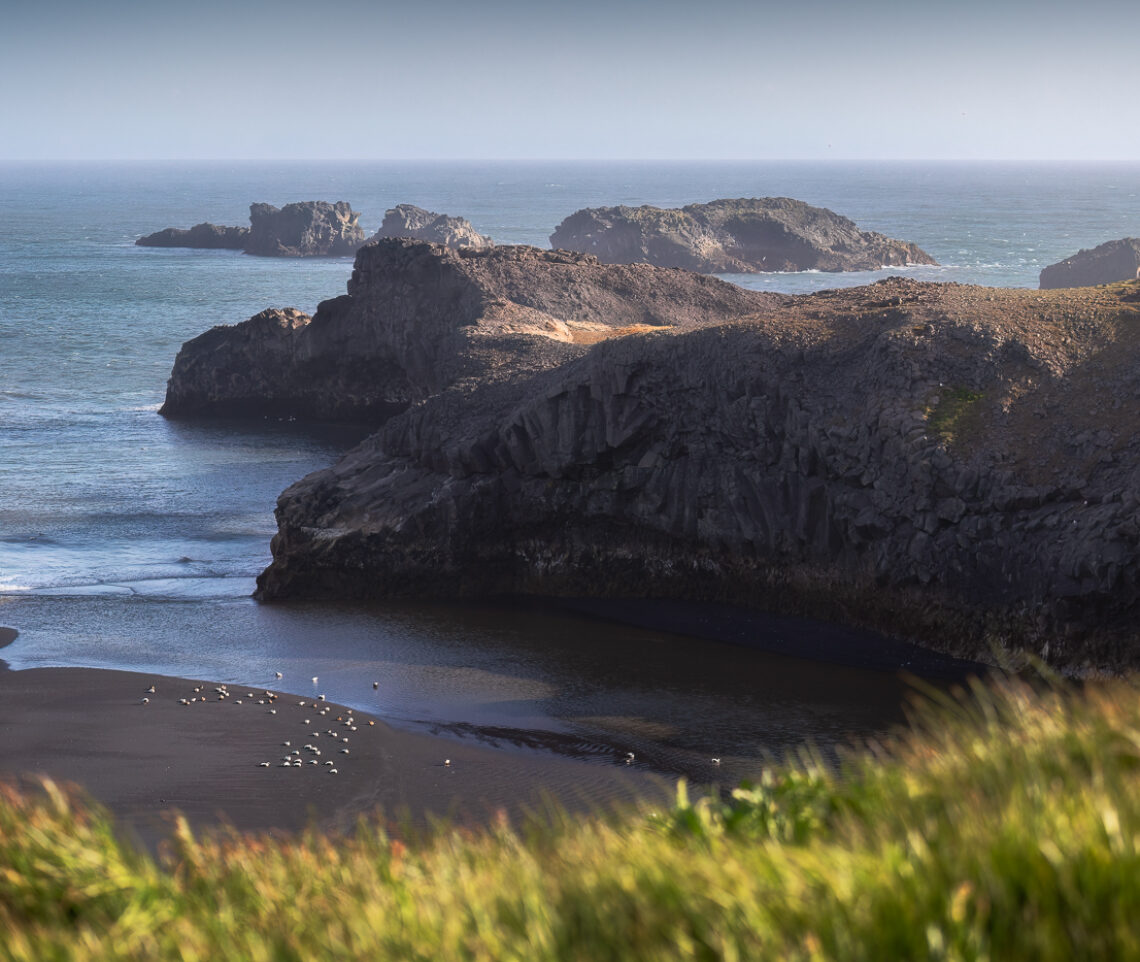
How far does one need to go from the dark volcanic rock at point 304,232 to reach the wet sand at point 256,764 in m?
117

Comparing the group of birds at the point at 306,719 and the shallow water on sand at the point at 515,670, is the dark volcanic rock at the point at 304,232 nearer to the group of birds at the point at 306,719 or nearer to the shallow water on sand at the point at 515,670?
the shallow water on sand at the point at 515,670

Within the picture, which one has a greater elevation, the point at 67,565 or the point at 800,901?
the point at 800,901

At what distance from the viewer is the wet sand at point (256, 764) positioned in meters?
19.2

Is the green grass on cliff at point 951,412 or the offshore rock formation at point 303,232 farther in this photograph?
the offshore rock formation at point 303,232

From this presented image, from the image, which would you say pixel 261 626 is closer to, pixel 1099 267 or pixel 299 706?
pixel 299 706

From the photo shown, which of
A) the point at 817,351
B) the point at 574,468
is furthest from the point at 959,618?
the point at 574,468

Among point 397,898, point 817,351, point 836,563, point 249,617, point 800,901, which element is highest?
point 817,351

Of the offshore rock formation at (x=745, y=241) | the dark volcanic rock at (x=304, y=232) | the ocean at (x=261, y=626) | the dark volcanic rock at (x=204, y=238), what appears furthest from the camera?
the dark volcanic rock at (x=204, y=238)

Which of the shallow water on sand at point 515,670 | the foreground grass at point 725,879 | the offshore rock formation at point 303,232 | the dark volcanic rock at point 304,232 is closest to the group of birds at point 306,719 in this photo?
the shallow water on sand at point 515,670

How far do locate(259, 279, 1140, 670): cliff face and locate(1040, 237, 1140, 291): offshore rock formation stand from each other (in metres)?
56.4

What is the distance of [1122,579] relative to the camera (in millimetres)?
22969

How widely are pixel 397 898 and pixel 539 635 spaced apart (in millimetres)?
21377

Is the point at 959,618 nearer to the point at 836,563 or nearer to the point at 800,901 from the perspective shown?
the point at 836,563

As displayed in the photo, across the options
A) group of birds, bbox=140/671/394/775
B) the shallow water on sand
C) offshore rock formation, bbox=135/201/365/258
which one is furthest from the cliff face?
offshore rock formation, bbox=135/201/365/258
